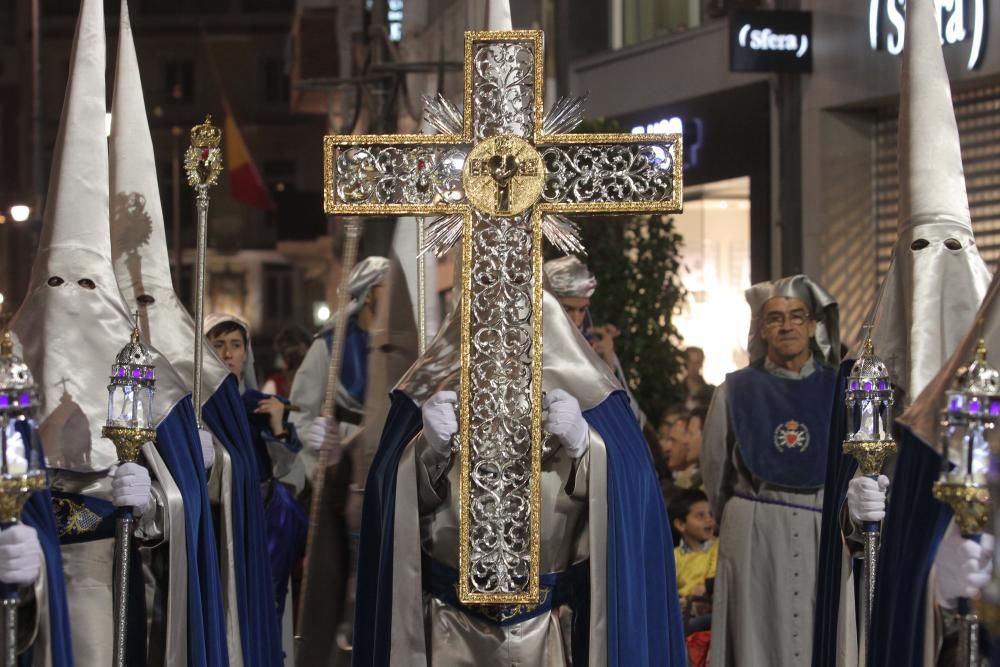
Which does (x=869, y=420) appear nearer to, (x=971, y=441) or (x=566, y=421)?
(x=566, y=421)

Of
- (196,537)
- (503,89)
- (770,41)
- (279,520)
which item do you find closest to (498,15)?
(503,89)

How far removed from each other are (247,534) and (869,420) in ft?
9.57

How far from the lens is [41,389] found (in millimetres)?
6426

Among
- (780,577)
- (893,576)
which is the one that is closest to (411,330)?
(780,577)

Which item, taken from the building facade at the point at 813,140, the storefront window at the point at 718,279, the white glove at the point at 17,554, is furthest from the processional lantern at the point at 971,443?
the storefront window at the point at 718,279

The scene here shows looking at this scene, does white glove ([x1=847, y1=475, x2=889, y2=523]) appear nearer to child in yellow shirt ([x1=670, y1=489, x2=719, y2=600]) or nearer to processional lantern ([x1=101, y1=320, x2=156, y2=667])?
processional lantern ([x1=101, y1=320, x2=156, y2=667])

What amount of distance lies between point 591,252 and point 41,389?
20.1 ft

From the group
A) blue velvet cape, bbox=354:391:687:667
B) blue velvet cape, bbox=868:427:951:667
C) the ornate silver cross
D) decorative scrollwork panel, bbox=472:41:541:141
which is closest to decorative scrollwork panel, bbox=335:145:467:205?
the ornate silver cross

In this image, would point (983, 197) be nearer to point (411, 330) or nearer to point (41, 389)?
point (411, 330)

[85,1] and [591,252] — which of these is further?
[591,252]

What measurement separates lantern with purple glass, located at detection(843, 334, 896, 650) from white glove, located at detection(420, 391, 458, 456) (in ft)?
4.16

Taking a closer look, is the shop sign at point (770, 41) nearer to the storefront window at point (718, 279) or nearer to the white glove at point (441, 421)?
the storefront window at point (718, 279)

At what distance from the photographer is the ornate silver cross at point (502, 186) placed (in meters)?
6.09

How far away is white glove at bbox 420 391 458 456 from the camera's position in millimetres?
6074
